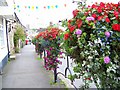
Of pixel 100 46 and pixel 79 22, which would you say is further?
pixel 79 22

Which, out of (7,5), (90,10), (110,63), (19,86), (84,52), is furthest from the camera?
(7,5)

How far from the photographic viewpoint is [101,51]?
7.43 ft

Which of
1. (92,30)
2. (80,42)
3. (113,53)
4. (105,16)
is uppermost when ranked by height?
(105,16)

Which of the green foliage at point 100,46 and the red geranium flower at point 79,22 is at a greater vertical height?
the red geranium flower at point 79,22

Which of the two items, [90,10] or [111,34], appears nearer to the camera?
[111,34]

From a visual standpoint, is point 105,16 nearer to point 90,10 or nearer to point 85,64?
point 90,10

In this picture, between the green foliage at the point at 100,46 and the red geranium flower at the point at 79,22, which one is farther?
the red geranium flower at the point at 79,22

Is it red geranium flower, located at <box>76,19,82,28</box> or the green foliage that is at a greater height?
red geranium flower, located at <box>76,19,82,28</box>

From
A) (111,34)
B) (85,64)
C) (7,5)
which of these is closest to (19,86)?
(85,64)

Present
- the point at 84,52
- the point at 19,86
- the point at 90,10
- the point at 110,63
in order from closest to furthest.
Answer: the point at 110,63, the point at 84,52, the point at 90,10, the point at 19,86

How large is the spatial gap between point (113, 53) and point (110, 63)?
0.17 metres

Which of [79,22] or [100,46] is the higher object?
[79,22]

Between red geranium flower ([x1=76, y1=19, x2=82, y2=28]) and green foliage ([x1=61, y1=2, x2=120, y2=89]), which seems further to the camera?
red geranium flower ([x1=76, y1=19, x2=82, y2=28])

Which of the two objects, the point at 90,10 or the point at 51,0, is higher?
the point at 51,0
